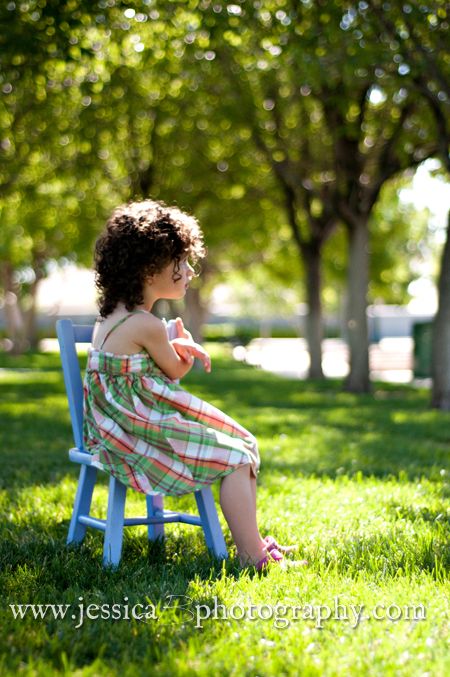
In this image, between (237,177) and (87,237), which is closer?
(237,177)

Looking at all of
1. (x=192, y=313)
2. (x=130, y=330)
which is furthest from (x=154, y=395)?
(x=192, y=313)

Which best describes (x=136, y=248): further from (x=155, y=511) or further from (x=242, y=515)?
(x=155, y=511)

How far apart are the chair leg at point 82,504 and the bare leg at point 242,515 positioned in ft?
2.71

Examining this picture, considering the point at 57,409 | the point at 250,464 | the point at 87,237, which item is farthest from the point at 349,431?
the point at 87,237

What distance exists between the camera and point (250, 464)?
13.2ft

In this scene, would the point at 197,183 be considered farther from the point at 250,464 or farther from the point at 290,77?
the point at 250,464

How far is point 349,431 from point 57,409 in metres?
4.56

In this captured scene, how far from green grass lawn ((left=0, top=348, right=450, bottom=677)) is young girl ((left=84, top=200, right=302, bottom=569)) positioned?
0.36m

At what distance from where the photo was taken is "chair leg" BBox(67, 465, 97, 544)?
447 cm

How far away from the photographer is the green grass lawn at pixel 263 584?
284cm

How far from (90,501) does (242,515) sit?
966 mm

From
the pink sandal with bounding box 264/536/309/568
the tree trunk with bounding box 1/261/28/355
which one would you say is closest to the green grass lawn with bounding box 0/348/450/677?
the pink sandal with bounding box 264/536/309/568

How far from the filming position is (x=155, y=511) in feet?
15.0

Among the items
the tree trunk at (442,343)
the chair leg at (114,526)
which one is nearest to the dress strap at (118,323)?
the chair leg at (114,526)
